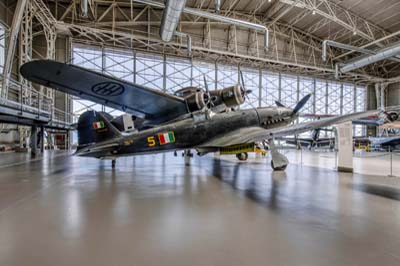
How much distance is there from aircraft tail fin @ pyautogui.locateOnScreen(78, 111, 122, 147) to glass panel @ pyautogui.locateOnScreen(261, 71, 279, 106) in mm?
20969

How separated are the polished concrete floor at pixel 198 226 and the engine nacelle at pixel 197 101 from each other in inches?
184

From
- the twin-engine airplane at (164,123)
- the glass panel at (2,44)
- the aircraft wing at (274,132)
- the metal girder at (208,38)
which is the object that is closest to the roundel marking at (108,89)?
the twin-engine airplane at (164,123)

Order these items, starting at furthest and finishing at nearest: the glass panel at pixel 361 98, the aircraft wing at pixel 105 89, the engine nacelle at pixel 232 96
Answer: the glass panel at pixel 361 98 → the engine nacelle at pixel 232 96 → the aircraft wing at pixel 105 89

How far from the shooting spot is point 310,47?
2464cm

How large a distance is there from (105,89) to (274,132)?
5.95 m

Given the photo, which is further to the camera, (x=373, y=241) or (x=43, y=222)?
(x=43, y=222)

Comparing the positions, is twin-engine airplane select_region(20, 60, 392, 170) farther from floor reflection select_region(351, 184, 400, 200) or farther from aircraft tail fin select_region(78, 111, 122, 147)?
floor reflection select_region(351, 184, 400, 200)

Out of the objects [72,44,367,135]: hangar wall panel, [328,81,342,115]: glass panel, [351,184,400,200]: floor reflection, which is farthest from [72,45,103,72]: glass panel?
[328,81,342,115]: glass panel

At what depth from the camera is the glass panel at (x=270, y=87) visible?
24.5m

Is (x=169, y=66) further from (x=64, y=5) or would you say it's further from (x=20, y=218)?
(x=20, y=218)

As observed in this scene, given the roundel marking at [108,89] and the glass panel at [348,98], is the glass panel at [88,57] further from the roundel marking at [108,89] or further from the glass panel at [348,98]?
the glass panel at [348,98]

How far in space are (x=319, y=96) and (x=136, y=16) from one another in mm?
23748

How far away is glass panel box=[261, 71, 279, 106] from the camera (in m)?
24.5

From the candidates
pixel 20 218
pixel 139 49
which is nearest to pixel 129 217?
pixel 20 218
